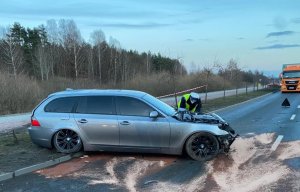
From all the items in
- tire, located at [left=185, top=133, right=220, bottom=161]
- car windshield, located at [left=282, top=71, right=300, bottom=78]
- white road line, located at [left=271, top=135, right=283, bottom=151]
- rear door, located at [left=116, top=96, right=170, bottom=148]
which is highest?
car windshield, located at [left=282, top=71, right=300, bottom=78]

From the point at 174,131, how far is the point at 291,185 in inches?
115

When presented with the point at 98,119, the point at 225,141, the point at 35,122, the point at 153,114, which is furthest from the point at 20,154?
the point at 225,141

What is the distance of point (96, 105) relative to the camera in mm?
9859

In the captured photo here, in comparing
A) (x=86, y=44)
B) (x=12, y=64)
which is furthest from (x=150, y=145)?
(x=86, y=44)

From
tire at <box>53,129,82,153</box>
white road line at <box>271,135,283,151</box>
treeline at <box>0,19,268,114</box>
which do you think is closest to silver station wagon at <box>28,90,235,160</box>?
tire at <box>53,129,82,153</box>

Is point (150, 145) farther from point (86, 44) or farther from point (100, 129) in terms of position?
point (86, 44)

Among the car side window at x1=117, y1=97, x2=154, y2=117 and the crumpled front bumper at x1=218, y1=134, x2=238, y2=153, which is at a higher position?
the car side window at x1=117, y1=97, x2=154, y2=117

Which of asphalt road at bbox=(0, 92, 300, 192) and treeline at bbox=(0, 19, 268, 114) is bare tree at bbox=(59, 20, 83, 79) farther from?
asphalt road at bbox=(0, 92, 300, 192)

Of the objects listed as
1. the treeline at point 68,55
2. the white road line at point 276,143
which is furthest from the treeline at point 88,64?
the white road line at point 276,143

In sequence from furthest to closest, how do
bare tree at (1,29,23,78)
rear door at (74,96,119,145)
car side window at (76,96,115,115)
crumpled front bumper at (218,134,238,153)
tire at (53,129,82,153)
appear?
bare tree at (1,29,23,78), tire at (53,129,82,153), car side window at (76,96,115,115), rear door at (74,96,119,145), crumpled front bumper at (218,134,238,153)

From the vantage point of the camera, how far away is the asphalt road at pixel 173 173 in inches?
283

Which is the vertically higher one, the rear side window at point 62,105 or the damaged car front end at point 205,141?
the rear side window at point 62,105

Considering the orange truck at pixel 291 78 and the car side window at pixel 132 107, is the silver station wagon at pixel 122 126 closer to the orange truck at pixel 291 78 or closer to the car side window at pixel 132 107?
the car side window at pixel 132 107

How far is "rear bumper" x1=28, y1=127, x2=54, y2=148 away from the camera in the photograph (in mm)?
10003
